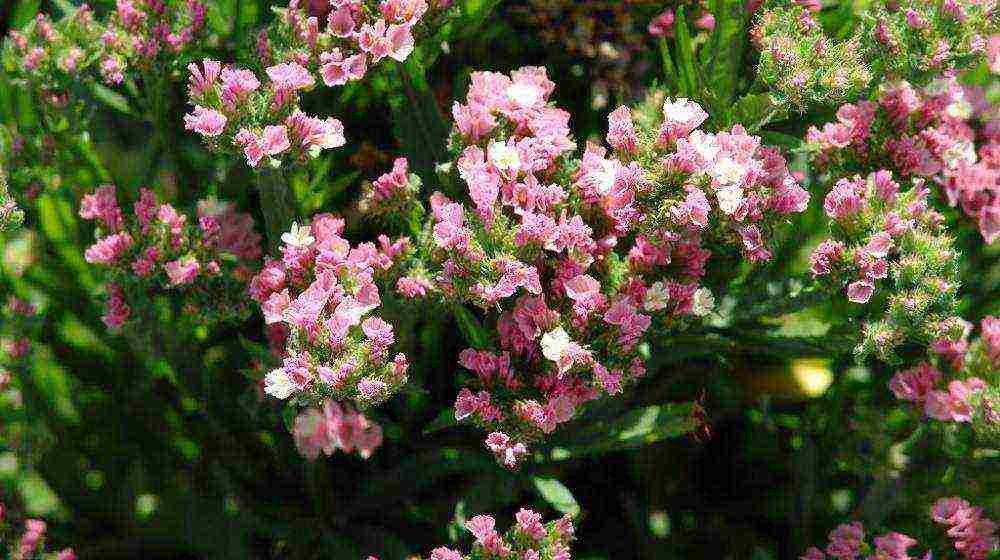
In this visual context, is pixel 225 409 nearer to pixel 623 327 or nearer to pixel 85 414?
pixel 85 414

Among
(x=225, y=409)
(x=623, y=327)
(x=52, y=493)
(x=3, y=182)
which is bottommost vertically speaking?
(x=52, y=493)

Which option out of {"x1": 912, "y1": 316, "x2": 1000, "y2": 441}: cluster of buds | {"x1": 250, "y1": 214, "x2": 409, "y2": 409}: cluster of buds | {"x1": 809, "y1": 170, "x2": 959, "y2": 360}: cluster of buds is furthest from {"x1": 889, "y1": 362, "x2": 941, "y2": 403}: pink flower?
{"x1": 250, "y1": 214, "x2": 409, "y2": 409}: cluster of buds

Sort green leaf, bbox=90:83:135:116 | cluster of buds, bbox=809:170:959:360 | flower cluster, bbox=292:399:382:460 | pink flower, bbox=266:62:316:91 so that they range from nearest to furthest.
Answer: pink flower, bbox=266:62:316:91 → cluster of buds, bbox=809:170:959:360 → flower cluster, bbox=292:399:382:460 → green leaf, bbox=90:83:135:116

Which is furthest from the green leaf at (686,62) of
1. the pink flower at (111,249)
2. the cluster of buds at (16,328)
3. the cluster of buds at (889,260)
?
the cluster of buds at (16,328)

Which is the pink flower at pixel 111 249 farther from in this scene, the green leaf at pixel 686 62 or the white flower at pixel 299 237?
the green leaf at pixel 686 62

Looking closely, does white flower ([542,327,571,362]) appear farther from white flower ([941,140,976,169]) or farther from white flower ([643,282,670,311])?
white flower ([941,140,976,169])

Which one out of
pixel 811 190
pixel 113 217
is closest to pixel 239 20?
pixel 113 217

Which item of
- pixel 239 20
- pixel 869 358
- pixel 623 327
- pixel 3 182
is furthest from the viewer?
pixel 869 358
